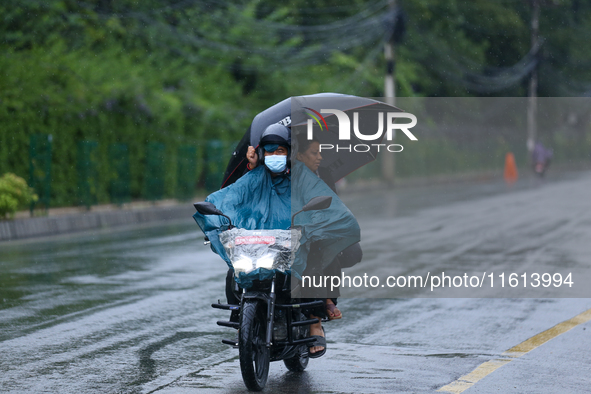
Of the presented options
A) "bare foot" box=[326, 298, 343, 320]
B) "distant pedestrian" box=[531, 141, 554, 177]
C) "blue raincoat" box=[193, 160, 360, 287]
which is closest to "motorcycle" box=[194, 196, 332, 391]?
"blue raincoat" box=[193, 160, 360, 287]

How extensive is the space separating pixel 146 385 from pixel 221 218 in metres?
1.25

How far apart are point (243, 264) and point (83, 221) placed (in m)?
13.4

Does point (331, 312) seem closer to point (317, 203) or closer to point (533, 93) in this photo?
point (317, 203)

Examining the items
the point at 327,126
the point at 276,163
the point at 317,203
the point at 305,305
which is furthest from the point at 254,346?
the point at 327,126

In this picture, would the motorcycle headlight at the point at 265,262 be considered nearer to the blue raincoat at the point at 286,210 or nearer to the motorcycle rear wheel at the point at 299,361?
the blue raincoat at the point at 286,210

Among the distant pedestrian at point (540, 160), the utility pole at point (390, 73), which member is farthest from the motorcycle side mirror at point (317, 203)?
the distant pedestrian at point (540, 160)

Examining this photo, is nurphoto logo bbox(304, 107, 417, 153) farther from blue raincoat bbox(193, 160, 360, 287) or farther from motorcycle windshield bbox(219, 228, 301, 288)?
motorcycle windshield bbox(219, 228, 301, 288)

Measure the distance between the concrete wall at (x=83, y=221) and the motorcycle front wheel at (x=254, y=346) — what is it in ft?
36.9

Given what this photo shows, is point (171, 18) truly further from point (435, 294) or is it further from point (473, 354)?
point (473, 354)

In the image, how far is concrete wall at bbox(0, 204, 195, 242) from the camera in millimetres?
16141

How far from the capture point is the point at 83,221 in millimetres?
18203

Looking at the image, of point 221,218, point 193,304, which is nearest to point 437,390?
point 221,218

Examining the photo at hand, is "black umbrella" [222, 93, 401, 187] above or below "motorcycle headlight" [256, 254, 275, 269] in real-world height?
above

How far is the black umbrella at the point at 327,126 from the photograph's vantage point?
6.42 m
